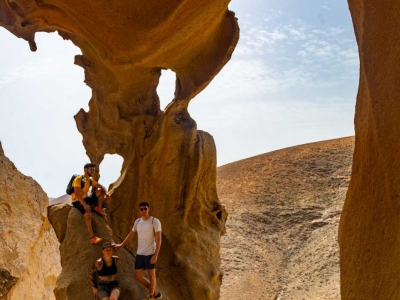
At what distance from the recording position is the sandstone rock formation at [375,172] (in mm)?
3875

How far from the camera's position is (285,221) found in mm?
16859

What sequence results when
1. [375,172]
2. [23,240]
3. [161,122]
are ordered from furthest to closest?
[23,240]
[161,122]
[375,172]

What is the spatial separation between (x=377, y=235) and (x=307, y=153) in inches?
615

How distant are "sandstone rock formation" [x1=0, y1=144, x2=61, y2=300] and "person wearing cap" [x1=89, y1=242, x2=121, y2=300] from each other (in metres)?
3.85

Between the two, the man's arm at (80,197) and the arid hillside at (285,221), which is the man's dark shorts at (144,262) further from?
the arid hillside at (285,221)

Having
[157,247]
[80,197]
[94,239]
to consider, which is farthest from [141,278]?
[80,197]

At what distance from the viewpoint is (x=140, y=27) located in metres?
6.30

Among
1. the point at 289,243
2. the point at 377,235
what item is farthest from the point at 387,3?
the point at 289,243

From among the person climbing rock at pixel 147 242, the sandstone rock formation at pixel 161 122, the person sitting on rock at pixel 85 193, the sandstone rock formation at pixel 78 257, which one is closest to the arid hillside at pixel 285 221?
the sandstone rock formation at pixel 161 122

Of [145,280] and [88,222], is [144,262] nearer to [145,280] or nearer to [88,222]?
[145,280]

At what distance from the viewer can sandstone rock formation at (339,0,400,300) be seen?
12.7 feet

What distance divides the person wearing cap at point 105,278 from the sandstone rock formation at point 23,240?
385 centimetres

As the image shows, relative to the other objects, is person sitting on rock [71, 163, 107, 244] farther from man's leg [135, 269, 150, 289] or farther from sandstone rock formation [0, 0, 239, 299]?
sandstone rock formation [0, 0, 239, 299]

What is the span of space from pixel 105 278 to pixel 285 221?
11.9 metres
